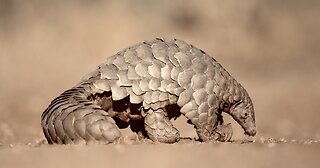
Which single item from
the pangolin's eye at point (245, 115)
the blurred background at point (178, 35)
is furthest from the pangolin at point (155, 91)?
the blurred background at point (178, 35)

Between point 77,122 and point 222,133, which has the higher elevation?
point 222,133

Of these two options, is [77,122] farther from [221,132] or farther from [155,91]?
[221,132]

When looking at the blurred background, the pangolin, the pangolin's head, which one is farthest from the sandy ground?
the pangolin

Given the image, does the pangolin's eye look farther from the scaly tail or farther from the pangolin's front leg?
the scaly tail

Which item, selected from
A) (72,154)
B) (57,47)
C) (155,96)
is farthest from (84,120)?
(57,47)

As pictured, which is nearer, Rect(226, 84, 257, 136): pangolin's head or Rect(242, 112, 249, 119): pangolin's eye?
Rect(226, 84, 257, 136): pangolin's head

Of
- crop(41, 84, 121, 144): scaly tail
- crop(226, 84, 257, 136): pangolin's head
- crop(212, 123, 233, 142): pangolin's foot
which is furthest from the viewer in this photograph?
crop(226, 84, 257, 136): pangolin's head

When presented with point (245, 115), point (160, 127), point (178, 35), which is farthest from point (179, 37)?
point (160, 127)
